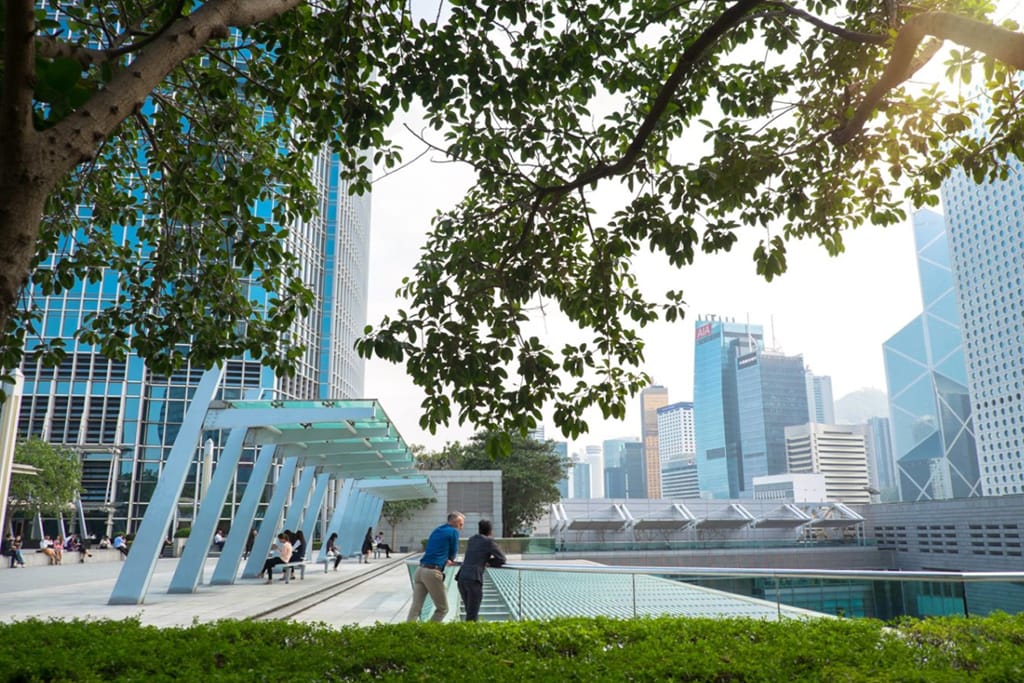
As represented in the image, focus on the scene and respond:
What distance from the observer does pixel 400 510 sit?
158ft

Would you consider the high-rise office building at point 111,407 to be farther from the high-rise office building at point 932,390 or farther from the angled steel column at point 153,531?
the high-rise office building at point 932,390

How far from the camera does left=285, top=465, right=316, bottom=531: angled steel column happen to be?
71.4ft

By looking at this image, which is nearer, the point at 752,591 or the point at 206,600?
the point at 752,591

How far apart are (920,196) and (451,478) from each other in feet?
144

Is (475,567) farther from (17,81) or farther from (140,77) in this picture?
(17,81)

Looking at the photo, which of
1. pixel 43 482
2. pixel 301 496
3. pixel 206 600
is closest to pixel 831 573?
pixel 206 600

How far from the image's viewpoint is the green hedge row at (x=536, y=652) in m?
4.56

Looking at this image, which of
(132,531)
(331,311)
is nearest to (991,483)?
(331,311)

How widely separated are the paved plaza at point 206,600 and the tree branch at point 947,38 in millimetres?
7521

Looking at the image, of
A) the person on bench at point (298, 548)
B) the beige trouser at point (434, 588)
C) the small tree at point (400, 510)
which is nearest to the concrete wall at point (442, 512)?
the small tree at point (400, 510)

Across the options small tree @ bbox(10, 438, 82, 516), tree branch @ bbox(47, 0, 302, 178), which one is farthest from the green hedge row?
small tree @ bbox(10, 438, 82, 516)

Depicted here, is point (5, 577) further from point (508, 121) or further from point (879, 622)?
point (879, 622)

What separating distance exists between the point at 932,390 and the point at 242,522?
552ft

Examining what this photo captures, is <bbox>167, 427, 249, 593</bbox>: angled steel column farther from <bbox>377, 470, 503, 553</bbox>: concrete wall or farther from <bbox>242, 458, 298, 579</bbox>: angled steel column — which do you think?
<bbox>377, 470, 503, 553</bbox>: concrete wall
